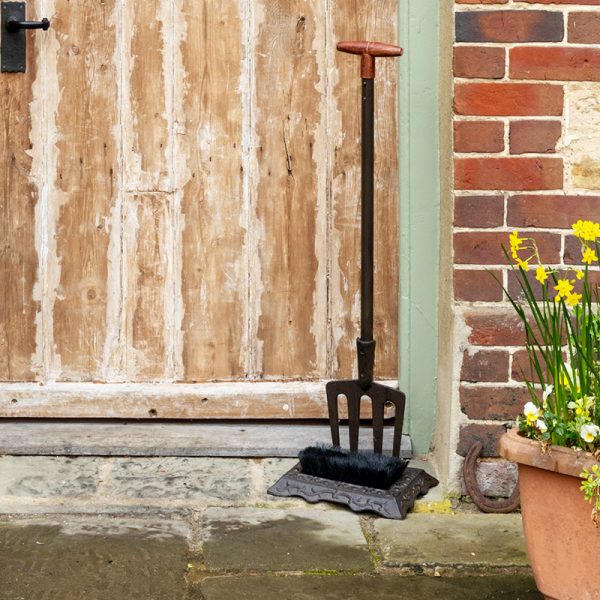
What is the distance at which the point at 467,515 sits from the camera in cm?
277

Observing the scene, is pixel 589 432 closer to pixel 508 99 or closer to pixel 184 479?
pixel 508 99

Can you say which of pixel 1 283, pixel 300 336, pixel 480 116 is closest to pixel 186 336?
pixel 300 336

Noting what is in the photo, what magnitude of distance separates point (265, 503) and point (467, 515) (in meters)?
0.51

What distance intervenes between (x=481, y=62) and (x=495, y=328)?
669mm

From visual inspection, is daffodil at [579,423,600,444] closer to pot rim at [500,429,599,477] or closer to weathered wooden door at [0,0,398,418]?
pot rim at [500,429,599,477]

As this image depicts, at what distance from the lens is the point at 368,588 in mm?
2260

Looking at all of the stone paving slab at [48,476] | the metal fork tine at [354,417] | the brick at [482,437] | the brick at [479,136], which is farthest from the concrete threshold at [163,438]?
the brick at [479,136]

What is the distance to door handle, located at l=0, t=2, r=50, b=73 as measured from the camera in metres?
3.06

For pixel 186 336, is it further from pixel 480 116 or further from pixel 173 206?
pixel 480 116

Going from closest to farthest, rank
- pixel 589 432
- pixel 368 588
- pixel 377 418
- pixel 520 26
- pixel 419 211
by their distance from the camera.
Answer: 1. pixel 589 432
2. pixel 368 588
3. pixel 520 26
4. pixel 377 418
5. pixel 419 211

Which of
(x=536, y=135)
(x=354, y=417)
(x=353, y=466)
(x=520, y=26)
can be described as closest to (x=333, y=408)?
(x=354, y=417)

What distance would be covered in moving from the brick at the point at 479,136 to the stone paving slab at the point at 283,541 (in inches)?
38.0

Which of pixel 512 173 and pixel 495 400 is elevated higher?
pixel 512 173

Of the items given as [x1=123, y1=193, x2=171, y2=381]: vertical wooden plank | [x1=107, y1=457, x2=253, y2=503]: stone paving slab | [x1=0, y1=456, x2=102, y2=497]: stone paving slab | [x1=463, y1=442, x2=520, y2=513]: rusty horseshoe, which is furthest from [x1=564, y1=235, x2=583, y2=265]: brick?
[x1=0, y1=456, x2=102, y2=497]: stone paving slab
